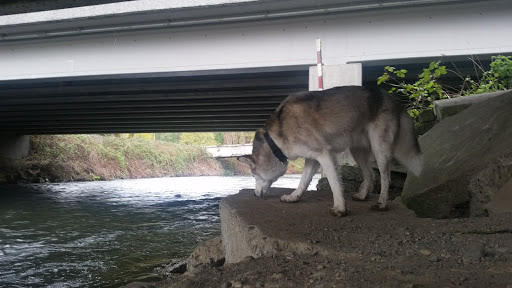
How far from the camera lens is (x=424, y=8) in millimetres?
8234

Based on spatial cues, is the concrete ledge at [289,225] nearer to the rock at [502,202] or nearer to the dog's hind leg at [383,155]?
the dog's hind leg at [383,155]

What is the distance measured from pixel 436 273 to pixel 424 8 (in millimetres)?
7319

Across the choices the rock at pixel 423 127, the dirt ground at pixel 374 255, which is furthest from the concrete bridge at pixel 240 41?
the dirt ground at pixel 374 255

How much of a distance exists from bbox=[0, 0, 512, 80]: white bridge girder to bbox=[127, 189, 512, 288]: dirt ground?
543 centimetres

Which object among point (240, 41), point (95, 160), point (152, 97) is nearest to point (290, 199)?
point (240, 41)

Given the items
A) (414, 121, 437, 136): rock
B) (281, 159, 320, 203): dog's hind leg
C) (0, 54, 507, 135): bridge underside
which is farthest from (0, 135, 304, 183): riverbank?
(281, 159, 320, 203): dog's hind leg

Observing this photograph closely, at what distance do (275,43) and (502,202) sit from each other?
6.56 m

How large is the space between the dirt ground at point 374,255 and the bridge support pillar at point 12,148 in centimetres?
2812

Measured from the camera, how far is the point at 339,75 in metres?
8.91

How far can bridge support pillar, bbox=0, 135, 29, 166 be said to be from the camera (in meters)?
26.5

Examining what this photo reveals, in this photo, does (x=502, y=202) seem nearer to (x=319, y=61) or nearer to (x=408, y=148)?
(x=408, y=148)

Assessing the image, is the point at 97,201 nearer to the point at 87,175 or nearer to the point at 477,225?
the point at 477,225

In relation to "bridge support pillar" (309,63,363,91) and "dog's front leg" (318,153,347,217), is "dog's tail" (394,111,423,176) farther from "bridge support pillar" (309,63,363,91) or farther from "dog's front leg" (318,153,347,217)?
"bridge support pillar" (309,63,363,91)

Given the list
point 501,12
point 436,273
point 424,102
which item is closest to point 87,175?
point 424,102
